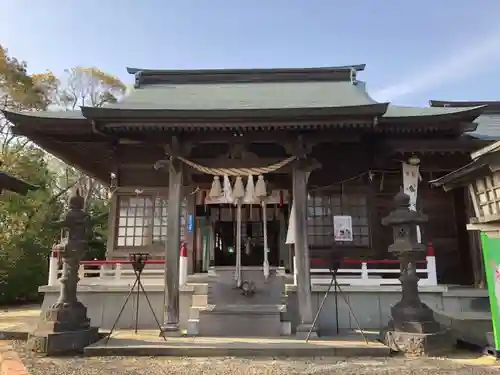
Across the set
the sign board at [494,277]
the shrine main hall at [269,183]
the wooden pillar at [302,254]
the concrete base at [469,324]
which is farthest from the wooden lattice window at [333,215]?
the sign board at [494,277]

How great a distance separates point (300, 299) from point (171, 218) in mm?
3500

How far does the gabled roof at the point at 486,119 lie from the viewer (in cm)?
1151

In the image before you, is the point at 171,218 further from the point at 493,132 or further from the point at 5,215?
the point at 5,215

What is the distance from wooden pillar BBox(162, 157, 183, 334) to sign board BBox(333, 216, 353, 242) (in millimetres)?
4866

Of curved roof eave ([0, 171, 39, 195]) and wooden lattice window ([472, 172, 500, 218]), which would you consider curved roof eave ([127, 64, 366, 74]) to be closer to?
curved roof eave ([0, 171, 39, 195])

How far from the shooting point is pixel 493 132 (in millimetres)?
12227

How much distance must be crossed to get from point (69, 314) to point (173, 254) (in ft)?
7.87

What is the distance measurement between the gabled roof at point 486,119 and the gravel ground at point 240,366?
7.33 metres

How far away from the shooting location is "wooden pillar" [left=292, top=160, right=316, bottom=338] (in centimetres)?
827

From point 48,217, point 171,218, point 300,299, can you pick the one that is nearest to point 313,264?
point 300,299

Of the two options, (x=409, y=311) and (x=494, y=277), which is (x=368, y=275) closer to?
(x=409, y=311)

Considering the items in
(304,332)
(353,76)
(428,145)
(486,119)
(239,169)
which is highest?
(353,76)

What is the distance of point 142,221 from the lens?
11.7 m

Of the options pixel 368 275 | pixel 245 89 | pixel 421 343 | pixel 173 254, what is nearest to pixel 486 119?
pixel 368 275
